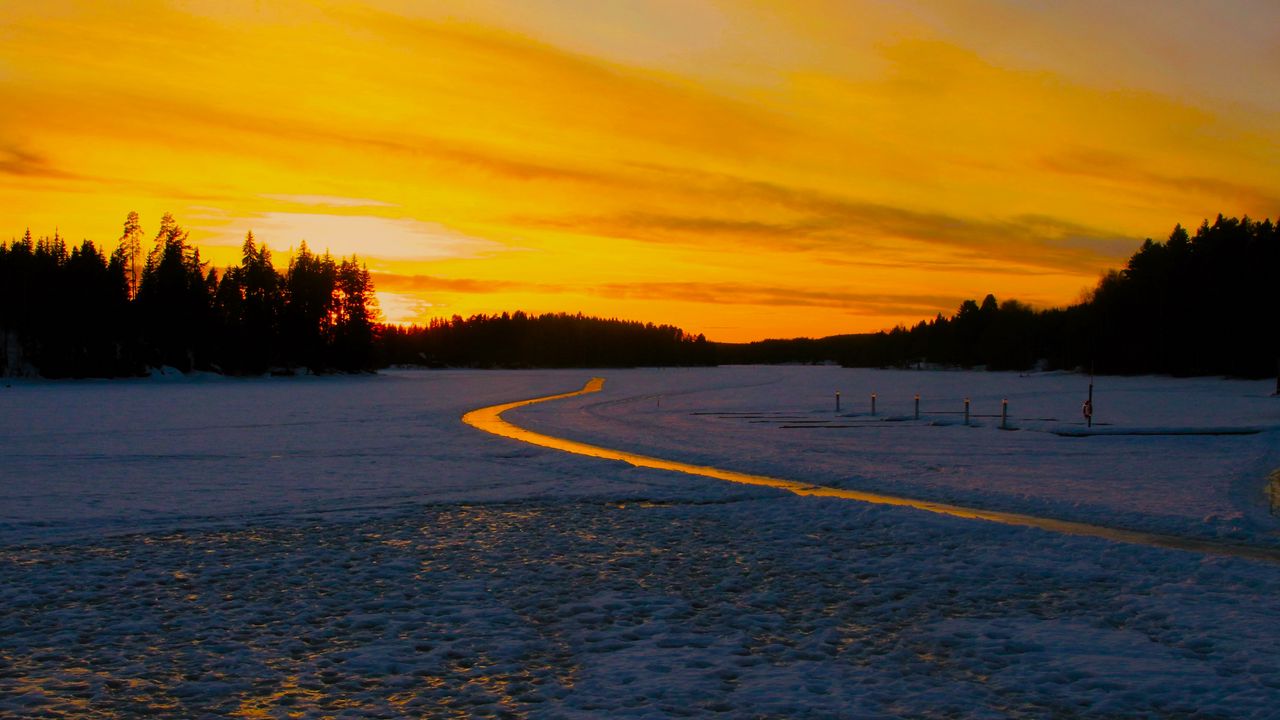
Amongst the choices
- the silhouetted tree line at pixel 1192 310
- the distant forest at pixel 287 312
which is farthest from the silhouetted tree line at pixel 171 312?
the silhouetted tree line at pixel 1192 310

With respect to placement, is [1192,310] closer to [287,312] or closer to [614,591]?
[614,591]

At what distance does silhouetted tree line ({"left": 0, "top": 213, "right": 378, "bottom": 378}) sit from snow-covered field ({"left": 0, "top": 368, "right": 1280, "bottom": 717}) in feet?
234

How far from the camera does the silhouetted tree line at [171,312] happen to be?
82.8 m

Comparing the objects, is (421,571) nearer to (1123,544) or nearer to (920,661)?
(920,661)

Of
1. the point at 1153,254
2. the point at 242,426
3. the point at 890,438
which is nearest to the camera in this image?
the point at 890,438

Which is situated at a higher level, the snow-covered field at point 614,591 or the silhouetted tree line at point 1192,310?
the silhouetted tree line at point 1192,310

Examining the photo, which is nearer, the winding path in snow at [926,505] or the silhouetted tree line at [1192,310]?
the winding path in snow at [926,505]

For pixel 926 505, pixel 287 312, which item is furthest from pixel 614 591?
pixel 287 312

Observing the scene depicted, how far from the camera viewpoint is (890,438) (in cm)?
2967

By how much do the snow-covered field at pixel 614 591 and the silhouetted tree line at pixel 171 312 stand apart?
71206 millimetres

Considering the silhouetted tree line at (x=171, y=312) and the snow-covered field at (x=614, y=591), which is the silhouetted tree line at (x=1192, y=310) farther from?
the silhouetted tree line at (x=171, y=312)

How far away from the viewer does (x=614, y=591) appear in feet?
33.5

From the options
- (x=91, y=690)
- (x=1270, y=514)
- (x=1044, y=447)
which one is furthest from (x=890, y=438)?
(x=91, y=690)

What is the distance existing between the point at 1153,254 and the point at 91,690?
342 feet
